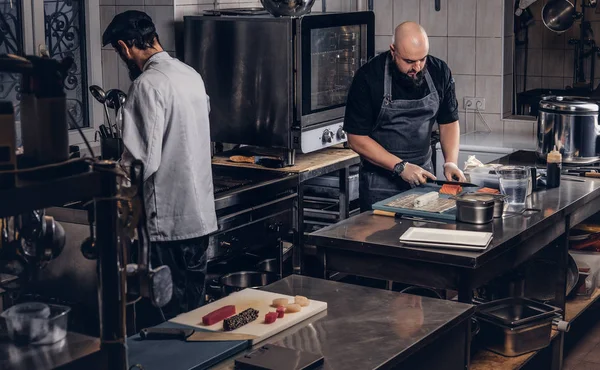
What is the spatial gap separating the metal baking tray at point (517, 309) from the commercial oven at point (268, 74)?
144cm

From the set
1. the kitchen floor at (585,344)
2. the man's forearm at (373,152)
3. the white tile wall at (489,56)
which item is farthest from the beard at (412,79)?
the white tile wall at (489,56)

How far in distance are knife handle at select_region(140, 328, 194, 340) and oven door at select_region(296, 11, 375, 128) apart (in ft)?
8.41

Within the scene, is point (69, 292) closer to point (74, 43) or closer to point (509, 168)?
point (509, 168)

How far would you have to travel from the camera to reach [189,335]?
8.03 ft

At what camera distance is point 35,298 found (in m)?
2.04

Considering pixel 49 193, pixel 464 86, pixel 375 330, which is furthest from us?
pixel 464 86

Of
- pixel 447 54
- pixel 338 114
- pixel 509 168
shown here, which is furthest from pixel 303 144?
pixel 447 54

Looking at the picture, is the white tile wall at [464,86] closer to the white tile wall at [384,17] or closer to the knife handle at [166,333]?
the white tile wall at [384,17]

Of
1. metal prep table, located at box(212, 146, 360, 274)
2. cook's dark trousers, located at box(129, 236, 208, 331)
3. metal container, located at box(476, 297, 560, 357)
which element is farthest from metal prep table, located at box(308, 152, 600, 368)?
metal prep table, located at box(212, 146, 360, 274)

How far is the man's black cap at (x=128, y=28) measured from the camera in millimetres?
3844

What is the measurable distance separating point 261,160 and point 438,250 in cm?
186

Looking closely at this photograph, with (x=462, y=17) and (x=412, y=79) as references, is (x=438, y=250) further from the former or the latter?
(x=462, y=17)

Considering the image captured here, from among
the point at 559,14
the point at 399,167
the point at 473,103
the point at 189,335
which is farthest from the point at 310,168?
the point at 559,14

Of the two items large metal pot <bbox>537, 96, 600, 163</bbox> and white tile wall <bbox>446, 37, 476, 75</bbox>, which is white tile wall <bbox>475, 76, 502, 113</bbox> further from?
→ large metal pot <bbox>537, 96, 600, 163</bbox>
